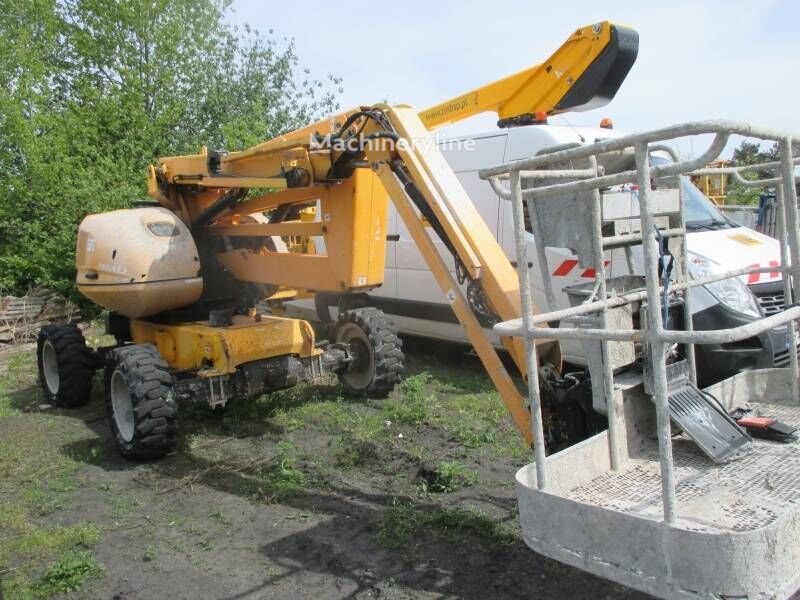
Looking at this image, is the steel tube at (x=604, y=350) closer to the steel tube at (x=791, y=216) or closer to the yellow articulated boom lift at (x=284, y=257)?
the yellow articulated boom lift at (x=284, y=257)

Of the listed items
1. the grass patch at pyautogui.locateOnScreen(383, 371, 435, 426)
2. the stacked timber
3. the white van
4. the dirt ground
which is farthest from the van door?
the stacked timber

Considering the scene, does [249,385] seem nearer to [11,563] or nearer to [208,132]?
[11,563]

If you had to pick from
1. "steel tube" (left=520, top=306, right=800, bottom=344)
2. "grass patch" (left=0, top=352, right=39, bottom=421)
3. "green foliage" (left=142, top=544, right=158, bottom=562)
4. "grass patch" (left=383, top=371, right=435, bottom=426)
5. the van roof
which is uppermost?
the van roof

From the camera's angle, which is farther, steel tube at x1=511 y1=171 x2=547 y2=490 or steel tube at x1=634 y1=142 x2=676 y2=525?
steel tube at x1=511 y1=171 x2=547 y2=490

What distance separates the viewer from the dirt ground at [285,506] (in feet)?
11.2

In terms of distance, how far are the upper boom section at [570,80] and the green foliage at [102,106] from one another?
863 centimetres

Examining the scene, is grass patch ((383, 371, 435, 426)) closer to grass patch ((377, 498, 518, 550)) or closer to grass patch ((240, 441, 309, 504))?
grass patch ((240, 441, 309, 504))

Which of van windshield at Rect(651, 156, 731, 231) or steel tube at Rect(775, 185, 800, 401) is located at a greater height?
van windshield at Rect(651, 156, 731, 231)

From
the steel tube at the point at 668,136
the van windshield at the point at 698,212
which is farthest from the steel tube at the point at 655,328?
the van windshield at the point at 698,212

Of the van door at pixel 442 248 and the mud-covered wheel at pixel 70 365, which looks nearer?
the mud-covered wheel at pixel 70 365

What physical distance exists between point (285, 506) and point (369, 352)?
2.46m

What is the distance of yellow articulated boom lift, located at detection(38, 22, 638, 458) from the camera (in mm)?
4172

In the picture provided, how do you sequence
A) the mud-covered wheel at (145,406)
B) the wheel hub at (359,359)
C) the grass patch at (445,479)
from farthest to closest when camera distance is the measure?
the wheel hub at (359,359) < the mud-covered wheel at (145,406) < the grass patch at (445,479)

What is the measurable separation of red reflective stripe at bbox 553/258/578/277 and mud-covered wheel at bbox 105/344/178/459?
350 cm
